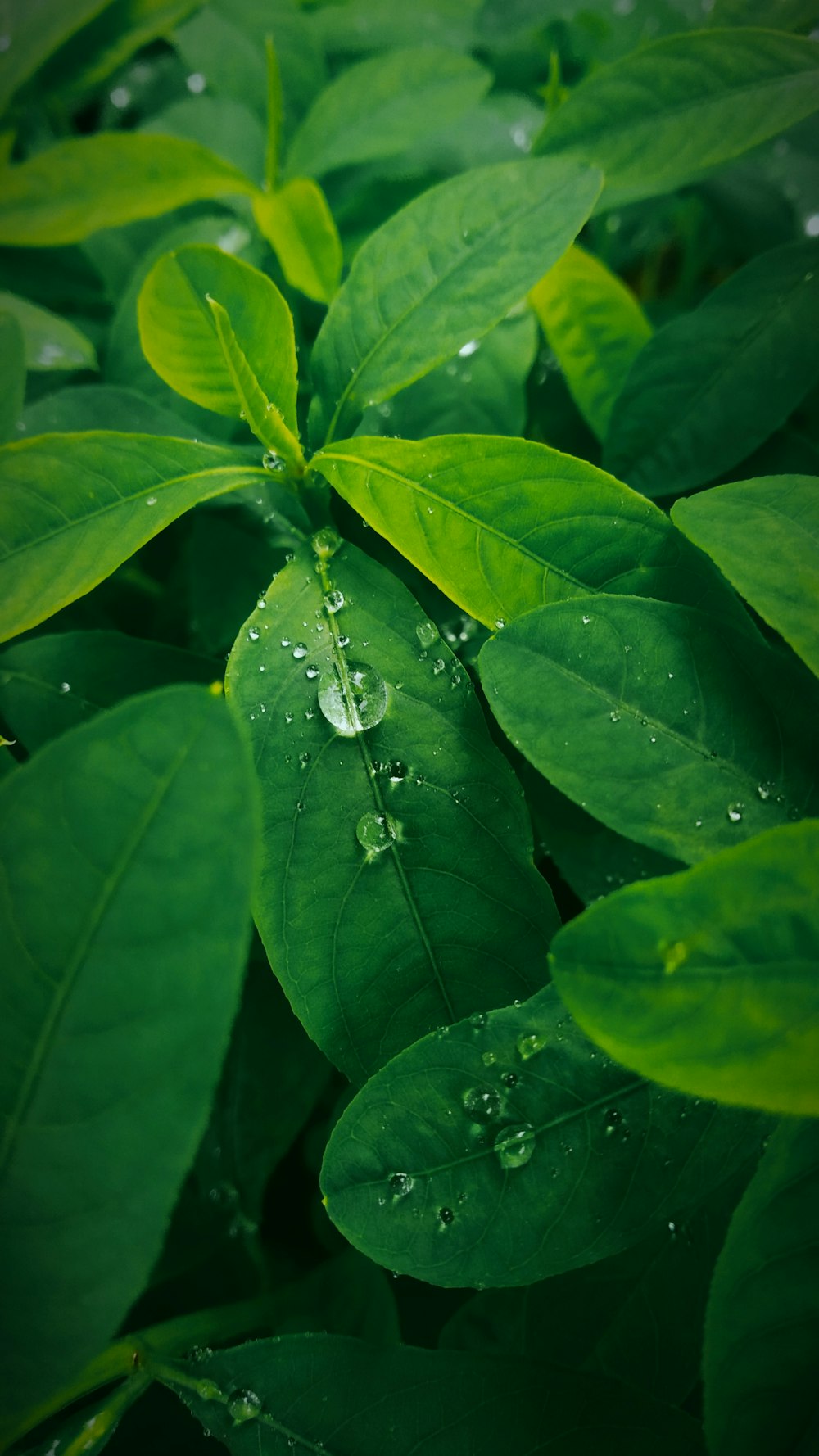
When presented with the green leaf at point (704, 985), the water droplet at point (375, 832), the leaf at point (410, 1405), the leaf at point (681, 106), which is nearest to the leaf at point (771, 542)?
the green leaf at point (704, 985)

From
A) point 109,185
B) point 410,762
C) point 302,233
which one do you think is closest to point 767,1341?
point 410,762

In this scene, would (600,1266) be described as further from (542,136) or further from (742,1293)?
(542,136)

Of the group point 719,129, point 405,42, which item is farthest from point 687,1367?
point 405,42

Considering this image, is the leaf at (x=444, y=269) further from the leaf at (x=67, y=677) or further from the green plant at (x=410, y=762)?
the leaf at (x=67, y=677)

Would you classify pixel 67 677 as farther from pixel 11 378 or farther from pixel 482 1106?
pixel 482 1106

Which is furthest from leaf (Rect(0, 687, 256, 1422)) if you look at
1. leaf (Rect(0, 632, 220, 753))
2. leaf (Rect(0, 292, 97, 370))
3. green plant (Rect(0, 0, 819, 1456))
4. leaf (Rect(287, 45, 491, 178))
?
leaf (Rect(287, 45, 491, 178))

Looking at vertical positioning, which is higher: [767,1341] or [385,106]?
[385,106]
